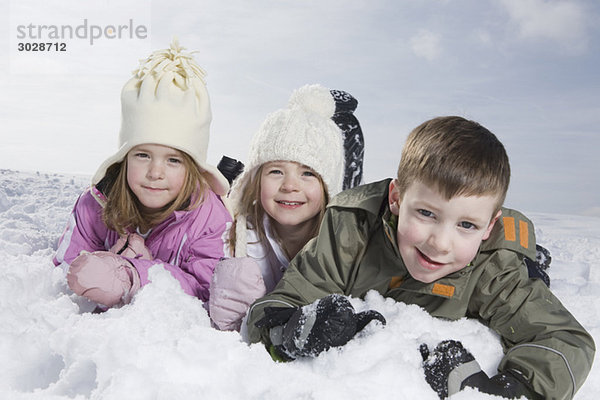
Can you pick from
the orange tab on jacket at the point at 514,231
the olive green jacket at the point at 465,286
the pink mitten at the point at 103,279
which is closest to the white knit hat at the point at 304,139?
the olive green jacket at the point at 465,286

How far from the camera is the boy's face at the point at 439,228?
1.86m

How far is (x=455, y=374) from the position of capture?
1615 millimetres

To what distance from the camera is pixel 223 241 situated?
111 inches

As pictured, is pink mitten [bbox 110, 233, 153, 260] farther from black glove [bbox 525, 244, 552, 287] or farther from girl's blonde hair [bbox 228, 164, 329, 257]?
black glove [bbox 525, 244, 552, 287]

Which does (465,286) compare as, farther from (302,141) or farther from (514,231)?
(302,141)

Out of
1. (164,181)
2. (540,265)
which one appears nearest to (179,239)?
(164,181)

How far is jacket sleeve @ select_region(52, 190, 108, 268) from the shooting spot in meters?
3.00

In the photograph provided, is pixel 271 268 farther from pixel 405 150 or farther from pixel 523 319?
pixel 523 319

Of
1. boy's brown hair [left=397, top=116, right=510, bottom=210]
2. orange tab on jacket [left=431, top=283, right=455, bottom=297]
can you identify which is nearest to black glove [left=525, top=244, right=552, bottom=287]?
orange tab on jacket [left=431, top=283, right=455, bottom=297]

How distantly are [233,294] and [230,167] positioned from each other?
5.44 ft

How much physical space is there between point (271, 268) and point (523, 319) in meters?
1.28

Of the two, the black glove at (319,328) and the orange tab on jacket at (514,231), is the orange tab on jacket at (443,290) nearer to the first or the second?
the orange tab on jacket at (514,231)

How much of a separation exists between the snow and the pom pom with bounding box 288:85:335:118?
124cm

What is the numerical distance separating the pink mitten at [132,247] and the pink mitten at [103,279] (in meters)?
0.39
